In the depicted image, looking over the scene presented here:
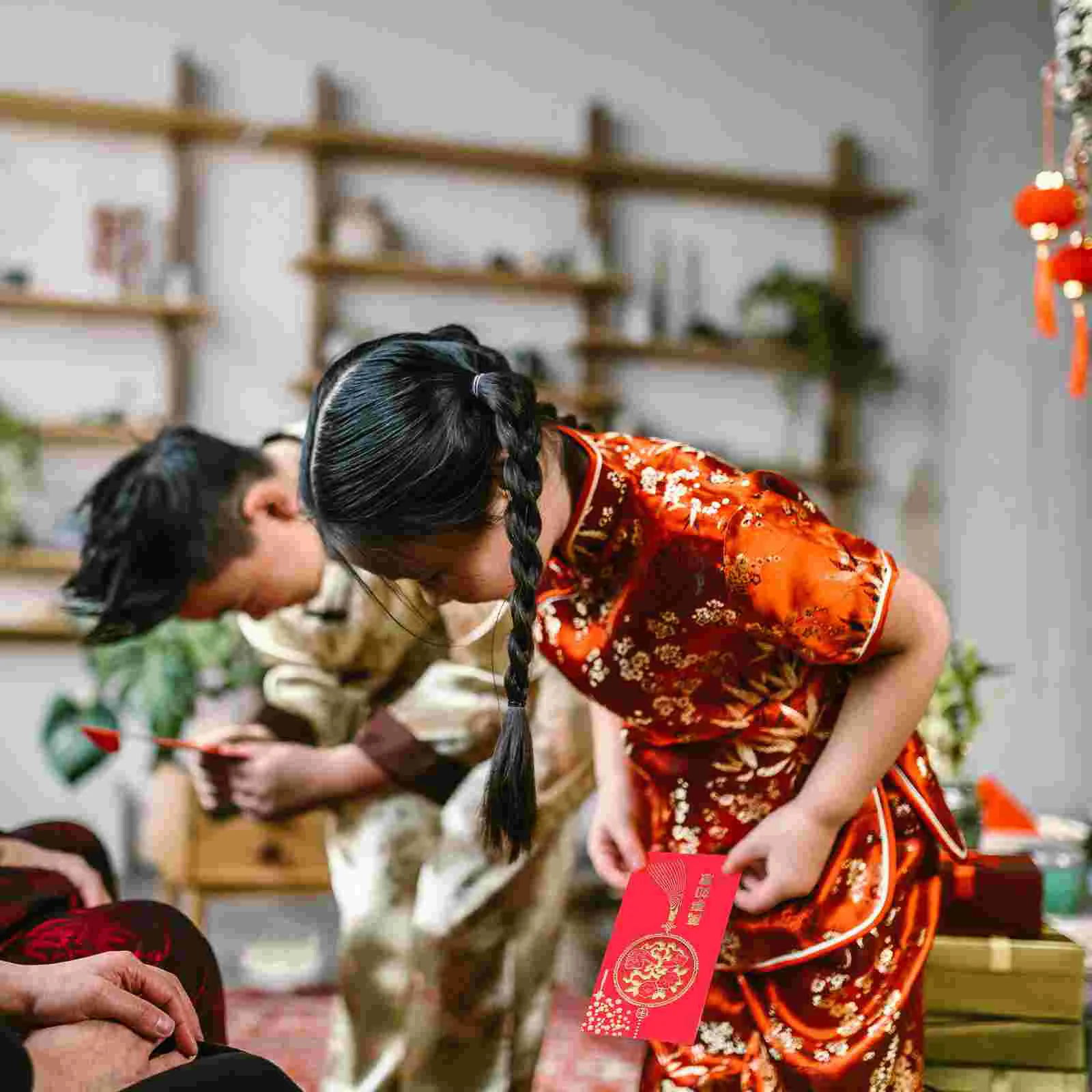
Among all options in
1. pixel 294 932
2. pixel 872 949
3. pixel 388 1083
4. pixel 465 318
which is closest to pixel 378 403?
pixel 872 949

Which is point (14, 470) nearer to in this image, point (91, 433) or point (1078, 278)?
point (91, 433)

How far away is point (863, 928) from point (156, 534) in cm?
94

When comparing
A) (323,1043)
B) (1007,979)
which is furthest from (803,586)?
(323,1043)

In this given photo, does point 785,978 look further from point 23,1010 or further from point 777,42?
point 777,42

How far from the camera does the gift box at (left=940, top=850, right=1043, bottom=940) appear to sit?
1.27m

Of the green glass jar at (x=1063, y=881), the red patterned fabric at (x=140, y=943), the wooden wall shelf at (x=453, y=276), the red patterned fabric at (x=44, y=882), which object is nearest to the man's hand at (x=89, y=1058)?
the red patterned fabric at (x=140, y=943)

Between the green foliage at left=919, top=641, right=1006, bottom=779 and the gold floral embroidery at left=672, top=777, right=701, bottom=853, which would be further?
the green foliage at left=919, top=641, right=1006, bottom=779

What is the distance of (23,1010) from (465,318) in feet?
11.9

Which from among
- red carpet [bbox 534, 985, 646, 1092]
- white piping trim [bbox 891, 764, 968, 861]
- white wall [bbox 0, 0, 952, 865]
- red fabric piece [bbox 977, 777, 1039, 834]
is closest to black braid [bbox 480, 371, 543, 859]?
white piping trim [bbox 891, 764, 968, 861]

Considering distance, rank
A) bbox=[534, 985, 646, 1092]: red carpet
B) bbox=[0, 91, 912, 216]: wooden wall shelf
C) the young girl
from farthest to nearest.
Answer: bbox=[0, 91, 912, 216]: wooden wall shelf < bbox=[534, 985, 646, 1092]: red carpet < the young girl

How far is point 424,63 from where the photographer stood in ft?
14.4

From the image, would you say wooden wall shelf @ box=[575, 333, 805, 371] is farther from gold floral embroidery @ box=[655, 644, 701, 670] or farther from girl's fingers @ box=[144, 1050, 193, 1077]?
girl's fingers @ box=[144, 1050, 193, 1077]

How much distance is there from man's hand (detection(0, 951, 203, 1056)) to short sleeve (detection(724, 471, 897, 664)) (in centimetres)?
50

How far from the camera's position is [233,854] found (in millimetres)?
2867
